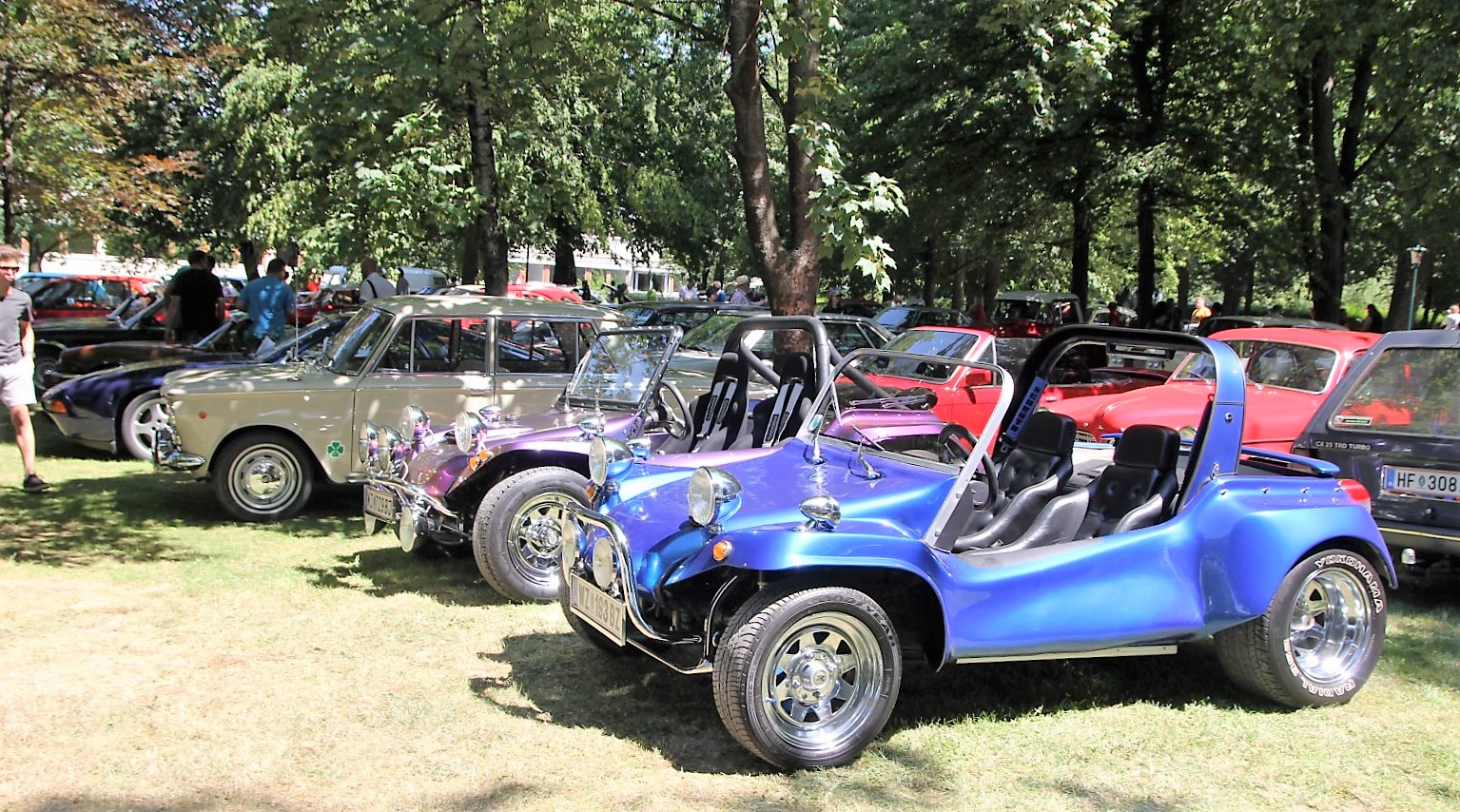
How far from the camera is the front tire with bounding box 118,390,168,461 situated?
10.7 meters

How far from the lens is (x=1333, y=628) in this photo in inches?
206

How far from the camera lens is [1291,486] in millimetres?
5113

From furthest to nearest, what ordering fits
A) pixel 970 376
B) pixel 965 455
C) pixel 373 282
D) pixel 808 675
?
pixel 373 282, pixel 970 376, pixel 965 455, pixel 808 675

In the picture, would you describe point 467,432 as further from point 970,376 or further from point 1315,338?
point 1315,338

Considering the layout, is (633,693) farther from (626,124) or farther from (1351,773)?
(626,124)

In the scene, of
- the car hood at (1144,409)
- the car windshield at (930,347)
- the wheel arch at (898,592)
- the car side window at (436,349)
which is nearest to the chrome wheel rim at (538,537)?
the wheel arch at (898,592)

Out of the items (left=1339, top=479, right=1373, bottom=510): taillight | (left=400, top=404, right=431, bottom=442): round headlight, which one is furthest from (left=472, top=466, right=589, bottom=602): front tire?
(left=1339, top=479, right=1373, bottom=510): taillight

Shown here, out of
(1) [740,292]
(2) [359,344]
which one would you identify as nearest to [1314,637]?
(2) [359,344]

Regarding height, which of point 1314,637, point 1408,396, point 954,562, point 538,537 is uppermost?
point 1408,396

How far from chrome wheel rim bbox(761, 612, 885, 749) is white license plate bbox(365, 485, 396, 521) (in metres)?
3.27

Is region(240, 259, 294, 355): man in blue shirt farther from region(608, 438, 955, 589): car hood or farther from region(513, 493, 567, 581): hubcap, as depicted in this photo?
region(608, 438, 955, 589): car hood

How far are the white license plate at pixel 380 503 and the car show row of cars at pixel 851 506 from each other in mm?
19

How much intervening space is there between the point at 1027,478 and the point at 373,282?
10747 millimetres

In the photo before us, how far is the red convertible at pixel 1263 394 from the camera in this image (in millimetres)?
8992
